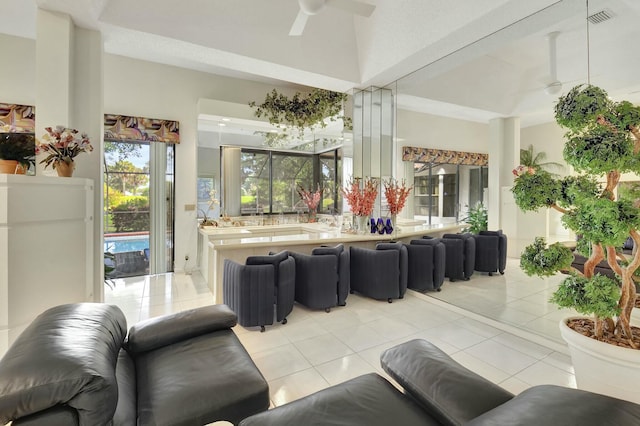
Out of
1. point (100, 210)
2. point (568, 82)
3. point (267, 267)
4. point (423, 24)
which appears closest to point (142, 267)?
point (100, 210)

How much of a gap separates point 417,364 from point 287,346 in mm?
1609

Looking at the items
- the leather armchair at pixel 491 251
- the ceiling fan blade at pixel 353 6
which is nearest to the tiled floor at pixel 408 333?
the leather armchair at pixel 491 251

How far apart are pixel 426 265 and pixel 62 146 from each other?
4215mm

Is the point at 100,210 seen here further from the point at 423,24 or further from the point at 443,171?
the point at 443,171

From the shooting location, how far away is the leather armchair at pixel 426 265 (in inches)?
164

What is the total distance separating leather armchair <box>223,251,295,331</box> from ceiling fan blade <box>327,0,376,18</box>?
256 centimetres

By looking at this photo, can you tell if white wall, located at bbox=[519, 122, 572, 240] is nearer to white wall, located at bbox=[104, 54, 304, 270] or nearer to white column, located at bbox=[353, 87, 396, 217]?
white column, located at bbox=[353, 87, 396, 217]

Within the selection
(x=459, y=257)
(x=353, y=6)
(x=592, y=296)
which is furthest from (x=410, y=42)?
(x=592, y=296)

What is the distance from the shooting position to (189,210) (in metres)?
5.61

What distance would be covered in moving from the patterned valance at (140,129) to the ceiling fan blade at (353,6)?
11.8 ft

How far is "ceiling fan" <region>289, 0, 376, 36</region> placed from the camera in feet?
8.91

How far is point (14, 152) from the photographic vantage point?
250cm

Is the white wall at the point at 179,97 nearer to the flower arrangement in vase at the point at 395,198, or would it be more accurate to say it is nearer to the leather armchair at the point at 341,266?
the leather armchair at the point at 341,266

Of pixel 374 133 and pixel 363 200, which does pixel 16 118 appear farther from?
pixel 374 133
